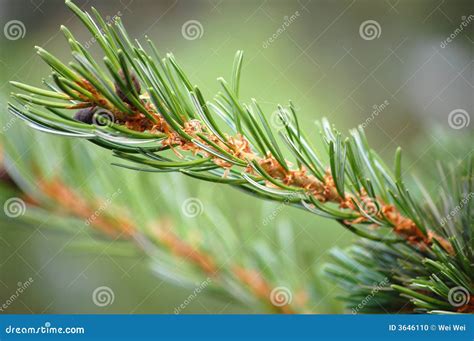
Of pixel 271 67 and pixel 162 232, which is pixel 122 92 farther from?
pixel 271 67

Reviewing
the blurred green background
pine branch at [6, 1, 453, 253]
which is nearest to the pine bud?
pine branch at [6, 1, 453, 253]

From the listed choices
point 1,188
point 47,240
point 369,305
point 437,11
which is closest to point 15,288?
point 47,240

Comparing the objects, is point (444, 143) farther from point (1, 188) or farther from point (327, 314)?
point (1, 188)

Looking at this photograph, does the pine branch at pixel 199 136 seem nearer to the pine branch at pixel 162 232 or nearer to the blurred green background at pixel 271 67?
the pine branch at pixel 162 232

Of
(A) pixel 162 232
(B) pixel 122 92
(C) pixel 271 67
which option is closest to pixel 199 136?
(B) pixel 122 92

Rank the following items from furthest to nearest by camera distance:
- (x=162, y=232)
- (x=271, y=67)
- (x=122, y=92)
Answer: (x=271, y=67) → (x=162, y=232) → (x=122, y=92)

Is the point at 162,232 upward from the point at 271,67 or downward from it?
downward

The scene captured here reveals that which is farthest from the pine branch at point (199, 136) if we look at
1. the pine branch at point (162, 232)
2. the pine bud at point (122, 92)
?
the pine branch at point (162, 232)

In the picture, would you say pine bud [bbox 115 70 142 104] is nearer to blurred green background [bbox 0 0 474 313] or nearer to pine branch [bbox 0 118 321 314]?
pine branch [bbox 0 118 321 314]
